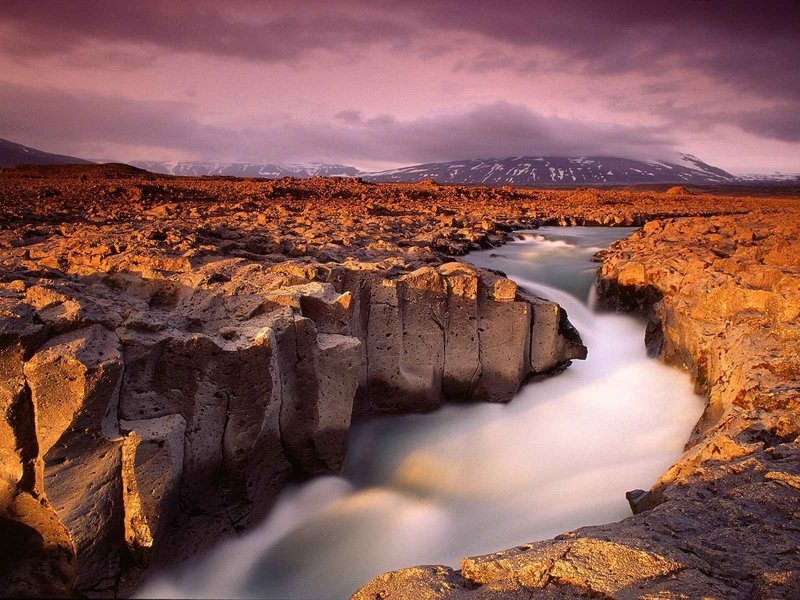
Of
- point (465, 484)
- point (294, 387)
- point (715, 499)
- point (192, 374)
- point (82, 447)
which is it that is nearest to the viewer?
point (715, 499)

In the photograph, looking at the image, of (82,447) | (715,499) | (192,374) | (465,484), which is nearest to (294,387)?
(192,374)

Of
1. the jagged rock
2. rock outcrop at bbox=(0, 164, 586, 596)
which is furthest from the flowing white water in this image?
the jagged rock

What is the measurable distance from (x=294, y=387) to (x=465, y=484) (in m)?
2.50

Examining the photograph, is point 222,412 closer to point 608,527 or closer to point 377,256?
point 608,527

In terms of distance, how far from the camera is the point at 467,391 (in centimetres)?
748

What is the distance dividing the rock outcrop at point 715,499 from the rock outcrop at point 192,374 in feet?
6.97

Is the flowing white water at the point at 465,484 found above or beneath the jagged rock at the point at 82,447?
beneath

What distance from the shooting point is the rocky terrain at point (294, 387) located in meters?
3.18

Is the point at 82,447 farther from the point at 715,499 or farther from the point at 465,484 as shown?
the point at 715,499

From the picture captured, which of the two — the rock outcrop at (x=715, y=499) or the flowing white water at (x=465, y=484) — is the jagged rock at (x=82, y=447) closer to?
the flowing white water at (x=465, y=484)

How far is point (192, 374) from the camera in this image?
15.1ft

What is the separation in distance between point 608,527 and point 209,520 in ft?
11.8

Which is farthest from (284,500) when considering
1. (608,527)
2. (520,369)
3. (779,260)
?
(779,260)

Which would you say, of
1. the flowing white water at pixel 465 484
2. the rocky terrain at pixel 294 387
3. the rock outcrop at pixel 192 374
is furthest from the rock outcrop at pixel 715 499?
the rock outcrop at pixel 192 374
